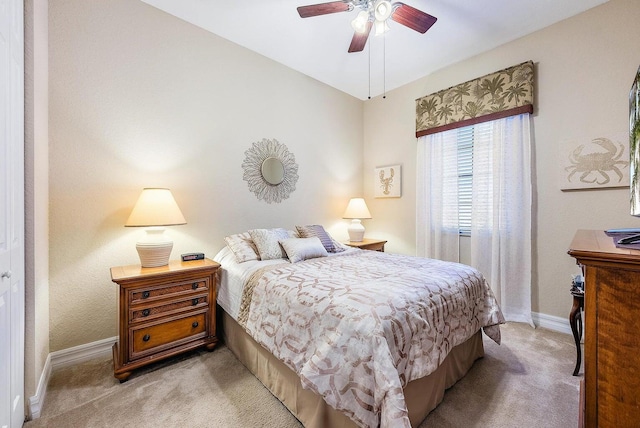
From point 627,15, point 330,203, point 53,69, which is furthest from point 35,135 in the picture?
point 627,15

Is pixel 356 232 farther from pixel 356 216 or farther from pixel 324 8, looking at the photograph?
pixel 324 8

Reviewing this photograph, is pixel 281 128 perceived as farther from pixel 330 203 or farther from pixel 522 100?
pixel 522 100

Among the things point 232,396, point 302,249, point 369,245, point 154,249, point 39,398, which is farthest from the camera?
point 369,245

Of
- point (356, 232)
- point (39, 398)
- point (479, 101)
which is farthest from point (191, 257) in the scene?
point (479, 101)

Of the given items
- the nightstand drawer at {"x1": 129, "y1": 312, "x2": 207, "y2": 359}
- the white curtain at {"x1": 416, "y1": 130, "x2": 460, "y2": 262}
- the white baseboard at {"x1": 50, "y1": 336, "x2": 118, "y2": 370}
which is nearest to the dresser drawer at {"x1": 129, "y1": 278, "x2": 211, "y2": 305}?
the nightstand drawer at {"x1": 129, "y1": 312, "x2": 207, "y2": 359}

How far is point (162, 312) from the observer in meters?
1.98

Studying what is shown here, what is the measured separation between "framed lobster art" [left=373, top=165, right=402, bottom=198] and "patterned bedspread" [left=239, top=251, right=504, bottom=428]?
1.95 m

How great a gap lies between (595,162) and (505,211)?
81 cm

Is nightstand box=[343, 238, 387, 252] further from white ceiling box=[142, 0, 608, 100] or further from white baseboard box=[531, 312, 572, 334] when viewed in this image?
white ceiling box=[142, 0, 608, 100]

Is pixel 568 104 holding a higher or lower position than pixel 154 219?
higher

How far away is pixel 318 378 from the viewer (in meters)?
1.21

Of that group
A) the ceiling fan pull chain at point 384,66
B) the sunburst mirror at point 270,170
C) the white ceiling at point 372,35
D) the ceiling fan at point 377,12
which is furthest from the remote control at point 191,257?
the ceiling fan pull chain at point 384,66

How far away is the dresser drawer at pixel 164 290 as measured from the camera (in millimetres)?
1868

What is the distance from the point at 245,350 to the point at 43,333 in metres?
1.37
